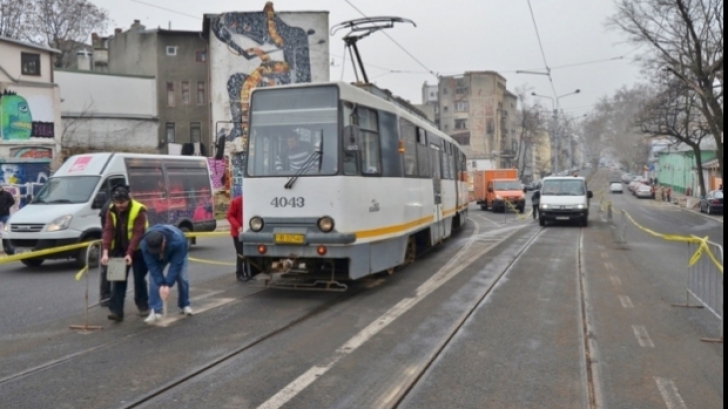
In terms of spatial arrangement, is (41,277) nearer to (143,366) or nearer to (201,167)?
(201,167)

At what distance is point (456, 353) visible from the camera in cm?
710

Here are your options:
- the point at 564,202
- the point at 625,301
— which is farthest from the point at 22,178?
the point at 625,301

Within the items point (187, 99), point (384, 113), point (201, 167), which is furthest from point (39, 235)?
point (187, 99)

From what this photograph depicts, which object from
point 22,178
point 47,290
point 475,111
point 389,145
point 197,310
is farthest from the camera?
point 475,111

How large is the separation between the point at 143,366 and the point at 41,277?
7.87 metres

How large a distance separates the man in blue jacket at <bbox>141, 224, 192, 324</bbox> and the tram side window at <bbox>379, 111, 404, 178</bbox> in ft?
12.8

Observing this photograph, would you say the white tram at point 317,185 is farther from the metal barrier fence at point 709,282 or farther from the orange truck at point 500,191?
the orange truck at point 500,191

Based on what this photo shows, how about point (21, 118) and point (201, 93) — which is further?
point (201, 93)

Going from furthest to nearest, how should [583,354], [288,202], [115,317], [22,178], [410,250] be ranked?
[22,178]
[410,250]
[288,202]
[115,317]
[583,354]

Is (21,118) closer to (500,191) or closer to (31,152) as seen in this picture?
(31,152)

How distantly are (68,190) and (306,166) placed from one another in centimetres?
765

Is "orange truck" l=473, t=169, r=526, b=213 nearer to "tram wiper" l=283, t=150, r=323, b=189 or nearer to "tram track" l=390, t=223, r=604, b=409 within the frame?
"tram track" l=390, t=223, r=604, b=409

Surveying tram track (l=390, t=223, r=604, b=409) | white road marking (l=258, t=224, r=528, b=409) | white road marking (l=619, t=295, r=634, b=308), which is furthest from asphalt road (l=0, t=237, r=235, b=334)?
white road marking (l=619, t=295, r=634, b=308)

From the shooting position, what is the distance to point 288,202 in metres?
10.2
